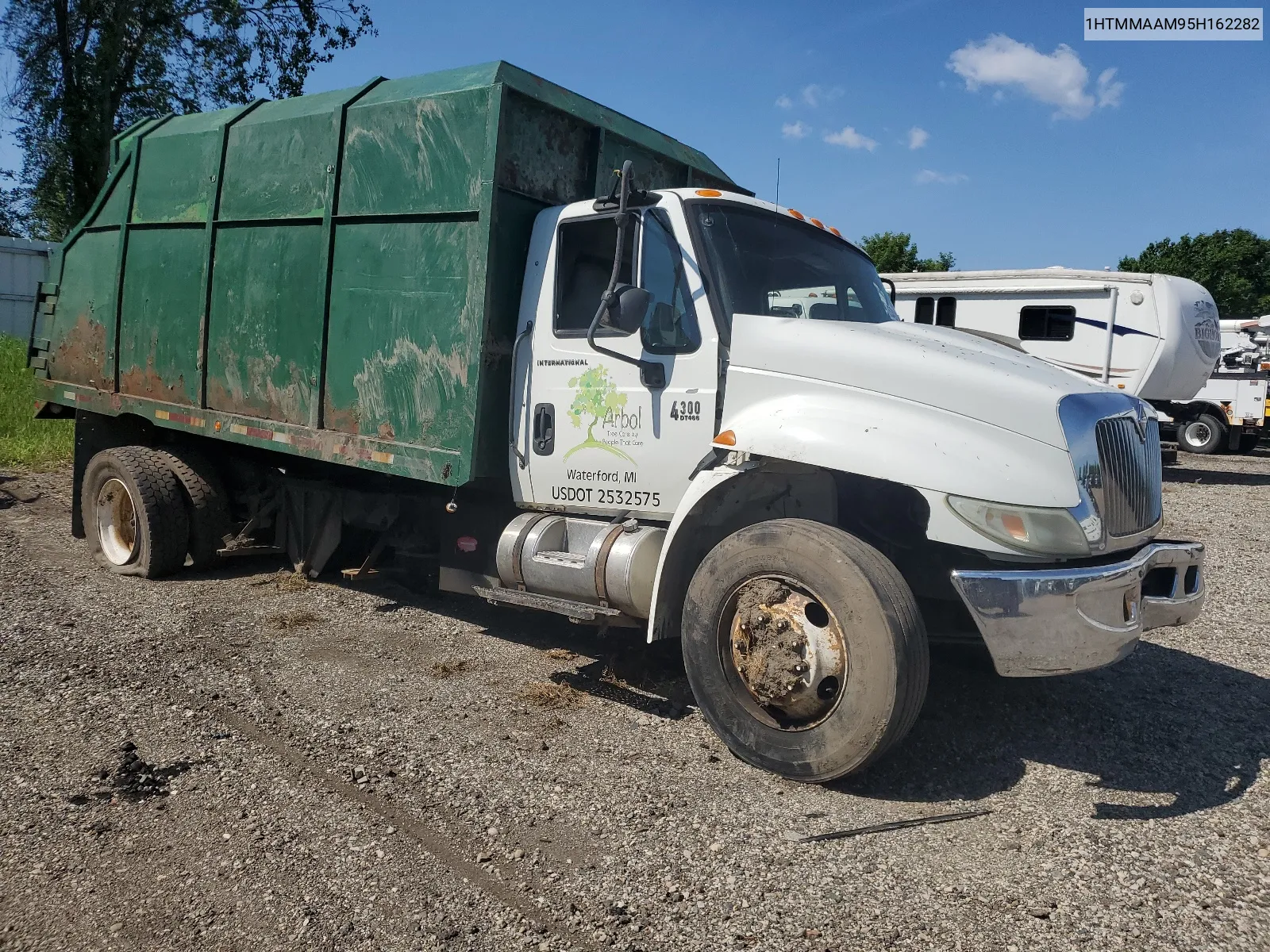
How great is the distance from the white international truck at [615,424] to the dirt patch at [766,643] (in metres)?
0.01

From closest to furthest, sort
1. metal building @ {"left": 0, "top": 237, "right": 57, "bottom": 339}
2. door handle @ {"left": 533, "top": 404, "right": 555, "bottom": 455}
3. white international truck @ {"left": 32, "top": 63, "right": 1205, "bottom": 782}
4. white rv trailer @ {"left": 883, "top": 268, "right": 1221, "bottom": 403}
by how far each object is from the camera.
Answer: white international truck @ {"left": 32, "top": 63, "right": 1205, "bottom": 782} < door handle @ {"left": 533, "top": 404, "right": 555, "bottom": 455} < white rv trailer @ {"left": 883, "top": 268, "right": 1221, "bottom": 403} < metal building @ {"left": 0, "top": 237, "right": 57, "bottom": 339}

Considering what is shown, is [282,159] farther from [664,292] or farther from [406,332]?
[664,292]

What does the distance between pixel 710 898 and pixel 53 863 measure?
2203 mm

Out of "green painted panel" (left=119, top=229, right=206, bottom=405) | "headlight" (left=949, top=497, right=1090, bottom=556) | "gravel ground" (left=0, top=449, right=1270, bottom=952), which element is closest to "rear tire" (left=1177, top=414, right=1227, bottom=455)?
"gravel ground" (left=0, top=449, right=1270, bottom=952)

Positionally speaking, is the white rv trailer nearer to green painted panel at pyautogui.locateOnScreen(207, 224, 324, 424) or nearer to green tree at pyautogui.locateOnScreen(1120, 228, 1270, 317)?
green painted panel at pyautogui.locateOnScreen(207, 224, 324, 424)

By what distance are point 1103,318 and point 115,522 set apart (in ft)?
42.6

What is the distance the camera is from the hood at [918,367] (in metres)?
3.91

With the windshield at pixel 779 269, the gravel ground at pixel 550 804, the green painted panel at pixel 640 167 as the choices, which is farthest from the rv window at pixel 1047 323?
the windshield at pixel 779 269

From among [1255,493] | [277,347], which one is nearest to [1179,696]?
[277,347]

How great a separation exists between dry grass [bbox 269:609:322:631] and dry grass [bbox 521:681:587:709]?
1872 mm

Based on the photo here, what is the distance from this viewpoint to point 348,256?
5.99m

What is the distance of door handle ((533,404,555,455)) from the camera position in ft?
17.5

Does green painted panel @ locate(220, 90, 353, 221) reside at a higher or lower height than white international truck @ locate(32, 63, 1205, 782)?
higher

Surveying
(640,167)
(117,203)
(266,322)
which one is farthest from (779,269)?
(117,203)
